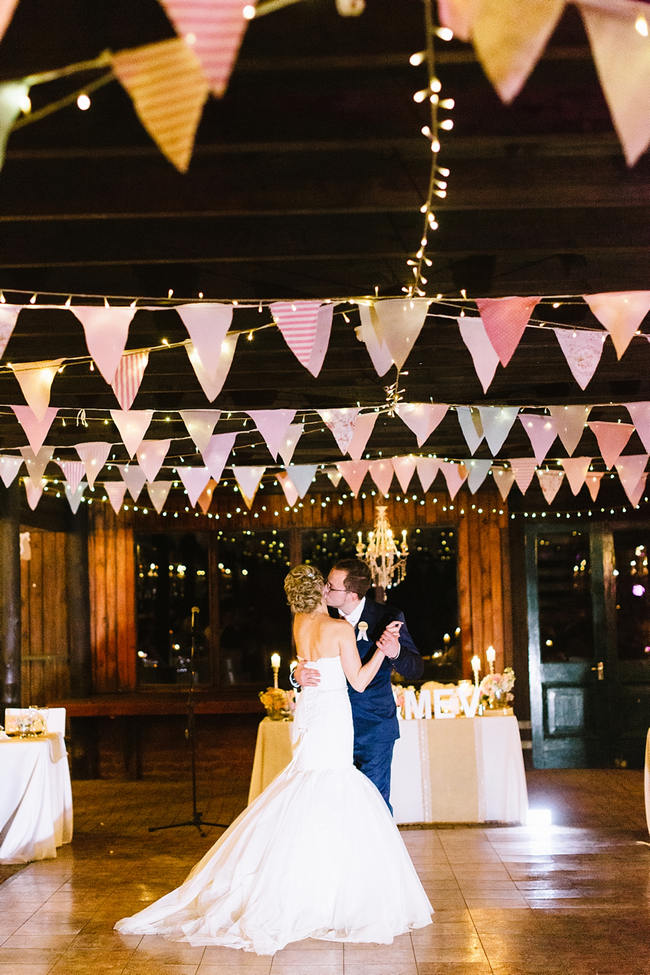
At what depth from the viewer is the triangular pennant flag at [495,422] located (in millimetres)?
6484

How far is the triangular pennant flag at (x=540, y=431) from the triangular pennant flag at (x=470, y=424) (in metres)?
0.32

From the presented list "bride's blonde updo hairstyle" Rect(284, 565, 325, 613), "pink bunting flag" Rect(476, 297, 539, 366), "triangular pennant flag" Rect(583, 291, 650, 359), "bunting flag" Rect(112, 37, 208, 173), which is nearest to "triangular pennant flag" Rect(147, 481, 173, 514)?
"bride's blonde updo hairstyle" Rect(284, 565, 325, 613)

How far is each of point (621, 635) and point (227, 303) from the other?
659 centimetres

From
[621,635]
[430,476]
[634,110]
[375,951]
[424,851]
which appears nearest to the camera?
[634,110]

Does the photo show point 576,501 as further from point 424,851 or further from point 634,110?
point 634,110

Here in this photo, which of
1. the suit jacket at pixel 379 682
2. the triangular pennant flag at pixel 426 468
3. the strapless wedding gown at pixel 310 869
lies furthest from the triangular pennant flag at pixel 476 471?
the strapless wedding gown at pixel 310 869

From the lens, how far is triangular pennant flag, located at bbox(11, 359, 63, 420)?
5133 millimetres

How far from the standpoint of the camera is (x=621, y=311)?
167 inches

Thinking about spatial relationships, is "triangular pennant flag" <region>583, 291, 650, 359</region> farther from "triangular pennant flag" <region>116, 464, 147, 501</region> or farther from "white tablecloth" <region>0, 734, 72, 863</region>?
"triangular pennant flag" <region>116, 464, 147, 501</region>

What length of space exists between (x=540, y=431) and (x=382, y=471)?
6.51 feet

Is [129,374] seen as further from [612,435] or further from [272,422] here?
[612,435]

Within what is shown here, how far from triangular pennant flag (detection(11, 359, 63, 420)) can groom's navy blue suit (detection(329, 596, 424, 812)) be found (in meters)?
1.83

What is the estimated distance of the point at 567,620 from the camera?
1016cm

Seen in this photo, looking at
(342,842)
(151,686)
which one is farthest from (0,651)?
(342,842)
